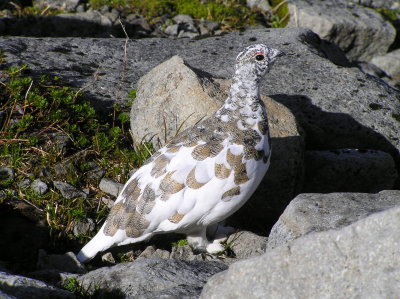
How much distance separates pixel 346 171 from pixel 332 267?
266 cm

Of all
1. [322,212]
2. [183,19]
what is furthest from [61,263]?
[183,19]

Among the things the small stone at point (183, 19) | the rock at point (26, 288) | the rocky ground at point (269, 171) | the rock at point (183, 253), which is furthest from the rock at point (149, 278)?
the small stone at point (183, 19)

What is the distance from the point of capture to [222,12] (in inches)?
314

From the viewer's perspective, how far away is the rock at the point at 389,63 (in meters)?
7.87

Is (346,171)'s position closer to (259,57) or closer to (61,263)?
(259,57)

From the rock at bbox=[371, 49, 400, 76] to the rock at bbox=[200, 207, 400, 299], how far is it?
571 centimetres

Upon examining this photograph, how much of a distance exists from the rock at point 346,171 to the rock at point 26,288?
98.3 inches

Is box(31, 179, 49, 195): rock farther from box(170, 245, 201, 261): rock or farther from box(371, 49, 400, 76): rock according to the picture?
box(371, 49, 400, 76): rock

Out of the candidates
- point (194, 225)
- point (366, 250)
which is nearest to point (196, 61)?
point (194, 225)

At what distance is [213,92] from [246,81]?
0.67 m

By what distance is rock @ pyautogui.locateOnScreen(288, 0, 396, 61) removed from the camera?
765 cm

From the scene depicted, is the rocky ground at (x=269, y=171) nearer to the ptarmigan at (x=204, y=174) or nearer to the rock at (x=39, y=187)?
the rock at (x=39, y=187)

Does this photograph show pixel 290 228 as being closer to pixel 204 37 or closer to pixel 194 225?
pixel 194 225

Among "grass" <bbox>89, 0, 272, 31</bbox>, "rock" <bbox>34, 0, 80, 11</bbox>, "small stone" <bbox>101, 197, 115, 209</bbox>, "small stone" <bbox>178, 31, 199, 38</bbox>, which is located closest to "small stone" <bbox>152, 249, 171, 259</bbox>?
"small stone" <bbox>101, 197, 115, 209</bbox>
